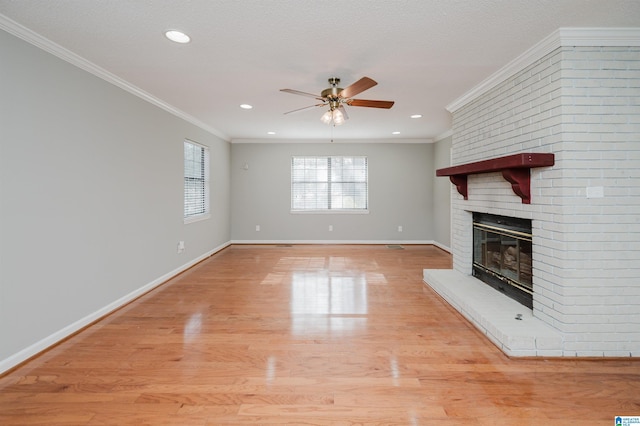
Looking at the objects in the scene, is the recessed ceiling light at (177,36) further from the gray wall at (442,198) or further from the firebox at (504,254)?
the gray wall at (442,198)

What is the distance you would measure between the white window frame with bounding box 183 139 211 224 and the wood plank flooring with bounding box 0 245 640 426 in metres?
2.05

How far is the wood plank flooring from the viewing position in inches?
69.0

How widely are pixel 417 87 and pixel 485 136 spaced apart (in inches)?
36.6

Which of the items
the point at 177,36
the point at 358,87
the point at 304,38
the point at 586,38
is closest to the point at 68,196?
the point at 177,36

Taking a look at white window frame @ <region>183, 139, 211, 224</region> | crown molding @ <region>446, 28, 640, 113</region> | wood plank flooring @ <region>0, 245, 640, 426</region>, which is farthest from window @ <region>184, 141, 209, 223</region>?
crown molding @ <region>446, 28, 640, 113</region>

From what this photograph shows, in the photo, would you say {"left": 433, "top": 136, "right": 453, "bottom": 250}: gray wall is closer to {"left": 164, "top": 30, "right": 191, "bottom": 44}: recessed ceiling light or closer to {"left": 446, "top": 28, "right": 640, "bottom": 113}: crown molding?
{"left": 446, "top": 28, "right": 640, "bottom": 113}: crown molding

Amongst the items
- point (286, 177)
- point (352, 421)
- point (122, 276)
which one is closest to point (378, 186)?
Result: point (286, 177)

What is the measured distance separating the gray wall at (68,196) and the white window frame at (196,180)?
898mm

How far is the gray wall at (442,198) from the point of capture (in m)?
6.50

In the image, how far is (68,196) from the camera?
2693 millimetres

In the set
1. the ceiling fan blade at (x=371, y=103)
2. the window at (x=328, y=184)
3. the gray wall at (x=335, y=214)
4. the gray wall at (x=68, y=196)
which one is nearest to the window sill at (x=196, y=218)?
the gray wall at (x=68, y=196)

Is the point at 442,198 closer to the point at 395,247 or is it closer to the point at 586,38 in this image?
the point at 395,247

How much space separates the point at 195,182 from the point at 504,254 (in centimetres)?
483

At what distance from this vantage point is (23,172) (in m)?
2.29
